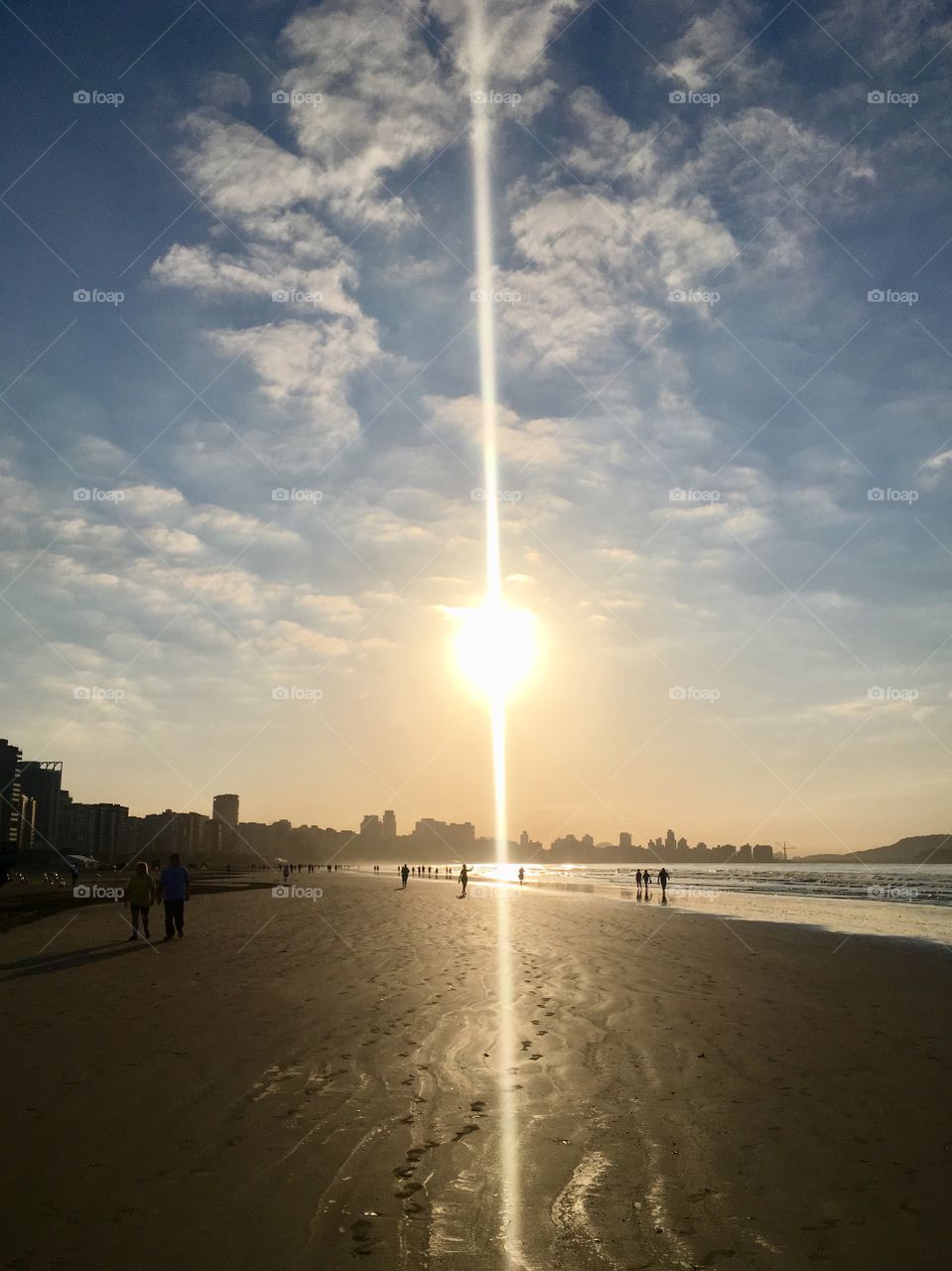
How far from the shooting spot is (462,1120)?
7.39 m

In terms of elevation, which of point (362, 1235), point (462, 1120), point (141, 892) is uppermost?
point (141, 892)

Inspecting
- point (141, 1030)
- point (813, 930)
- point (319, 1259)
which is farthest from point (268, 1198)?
point (813, 930)

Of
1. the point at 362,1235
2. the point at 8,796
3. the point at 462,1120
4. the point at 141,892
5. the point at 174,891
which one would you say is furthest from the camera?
the point at 8,796

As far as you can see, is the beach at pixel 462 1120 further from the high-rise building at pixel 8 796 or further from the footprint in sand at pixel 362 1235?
the high-rise building at pixel 8 796

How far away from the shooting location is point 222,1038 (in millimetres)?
10195

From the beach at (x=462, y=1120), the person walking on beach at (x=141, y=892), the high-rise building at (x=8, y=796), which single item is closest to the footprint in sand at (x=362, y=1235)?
the beach at (x=462, y=1120)

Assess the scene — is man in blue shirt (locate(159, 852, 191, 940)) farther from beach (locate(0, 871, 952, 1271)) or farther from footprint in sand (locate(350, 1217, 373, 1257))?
footprint in sand (locate(350, 1217, 373, 1257))

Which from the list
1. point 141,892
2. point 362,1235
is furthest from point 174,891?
point 362,1235

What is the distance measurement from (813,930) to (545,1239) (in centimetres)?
2913

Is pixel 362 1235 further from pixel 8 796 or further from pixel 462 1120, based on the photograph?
pixel 8 796

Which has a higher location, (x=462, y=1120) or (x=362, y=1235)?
(x=362, y=1235)

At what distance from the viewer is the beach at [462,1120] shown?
518 cm

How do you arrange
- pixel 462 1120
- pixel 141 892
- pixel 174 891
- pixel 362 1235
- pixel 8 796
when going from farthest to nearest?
pixel 8 796 → pixel 174 891 → pixel 141 892 → pixel 462 1120 → pixel 362 1235

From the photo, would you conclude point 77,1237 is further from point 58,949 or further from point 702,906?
point 702,906
